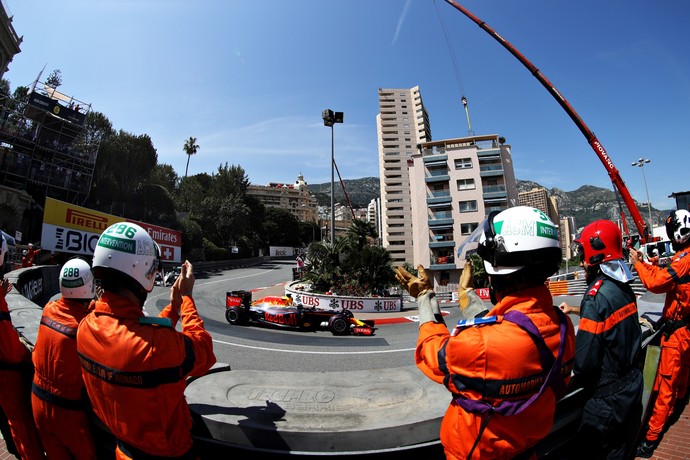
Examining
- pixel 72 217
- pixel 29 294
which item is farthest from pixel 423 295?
pixel 72 217

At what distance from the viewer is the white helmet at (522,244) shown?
1606mm

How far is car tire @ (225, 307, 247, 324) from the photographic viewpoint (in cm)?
1178

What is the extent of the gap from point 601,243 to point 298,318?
963 cm

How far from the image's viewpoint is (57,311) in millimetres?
2477

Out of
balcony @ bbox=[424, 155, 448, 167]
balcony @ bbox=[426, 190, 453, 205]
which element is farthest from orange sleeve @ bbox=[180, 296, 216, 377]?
balcony @ bbox=[424, 155, 448, 167]

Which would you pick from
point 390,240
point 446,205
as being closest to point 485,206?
point 446,205

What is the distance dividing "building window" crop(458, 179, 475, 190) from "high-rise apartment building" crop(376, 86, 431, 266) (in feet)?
53.8

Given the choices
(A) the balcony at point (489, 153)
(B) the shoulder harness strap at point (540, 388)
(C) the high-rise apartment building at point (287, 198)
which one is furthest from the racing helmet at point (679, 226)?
(C) the high-rise apartment building at point (287, 198)

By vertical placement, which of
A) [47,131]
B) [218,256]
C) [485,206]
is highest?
[47,131]

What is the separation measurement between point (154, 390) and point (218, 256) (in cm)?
4604

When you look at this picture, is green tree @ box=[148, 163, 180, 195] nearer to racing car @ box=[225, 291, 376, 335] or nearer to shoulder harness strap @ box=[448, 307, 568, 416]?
racing car @ box=[225, 291, 376, 335]

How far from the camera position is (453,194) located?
47219mm

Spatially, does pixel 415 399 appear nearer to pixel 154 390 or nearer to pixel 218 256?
pixel 154 390

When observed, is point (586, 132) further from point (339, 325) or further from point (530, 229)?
point (530, 229)
